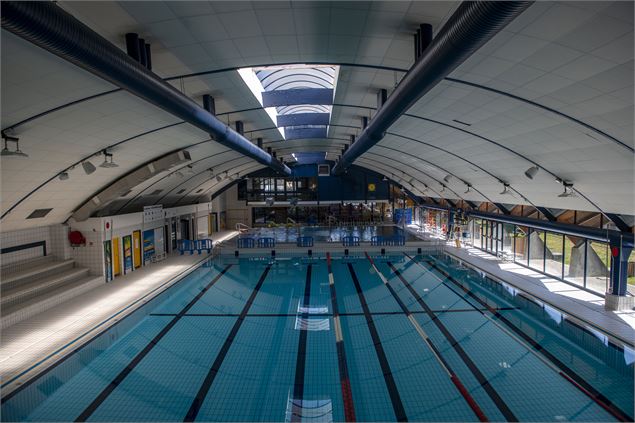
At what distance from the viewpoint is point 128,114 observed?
654 centimetres

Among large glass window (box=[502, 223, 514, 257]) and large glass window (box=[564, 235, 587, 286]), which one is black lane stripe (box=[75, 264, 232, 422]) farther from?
large glass window (box=[502, 223, 514, 257])

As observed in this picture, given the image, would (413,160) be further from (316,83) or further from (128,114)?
(128,114)

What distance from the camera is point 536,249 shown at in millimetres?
12758

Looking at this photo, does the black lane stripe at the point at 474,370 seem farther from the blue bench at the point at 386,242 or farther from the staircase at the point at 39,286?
the staircase at the point at 39,286

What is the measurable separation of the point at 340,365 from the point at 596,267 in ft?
30.9

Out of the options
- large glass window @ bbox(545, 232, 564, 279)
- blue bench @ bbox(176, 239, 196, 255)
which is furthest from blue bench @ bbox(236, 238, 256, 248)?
large glass window @ bbox(545, 232, 564, 279)

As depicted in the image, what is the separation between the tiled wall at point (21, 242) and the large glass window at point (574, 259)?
56.1 ft

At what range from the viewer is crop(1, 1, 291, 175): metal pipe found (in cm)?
247

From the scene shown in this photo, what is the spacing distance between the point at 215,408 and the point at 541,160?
28.9 feet

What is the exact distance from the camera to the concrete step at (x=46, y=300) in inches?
299

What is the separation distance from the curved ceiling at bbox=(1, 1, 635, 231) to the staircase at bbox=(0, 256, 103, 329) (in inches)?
56.6

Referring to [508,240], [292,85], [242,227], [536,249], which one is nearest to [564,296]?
[536,249]

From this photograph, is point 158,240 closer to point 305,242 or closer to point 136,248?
point 136,248

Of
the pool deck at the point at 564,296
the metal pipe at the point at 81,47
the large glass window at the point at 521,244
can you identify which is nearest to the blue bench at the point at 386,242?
the pool deck at the point at 564,296
